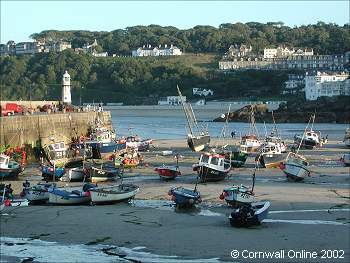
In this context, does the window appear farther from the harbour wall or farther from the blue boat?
the harbour wall

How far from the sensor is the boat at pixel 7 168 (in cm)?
3450

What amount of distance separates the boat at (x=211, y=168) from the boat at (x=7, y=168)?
879 cm

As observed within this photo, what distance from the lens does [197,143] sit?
2002 inches

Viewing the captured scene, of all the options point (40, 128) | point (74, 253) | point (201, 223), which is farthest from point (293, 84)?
point (74, 253)

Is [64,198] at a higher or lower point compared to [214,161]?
lower

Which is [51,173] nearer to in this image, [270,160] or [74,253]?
[270,160]

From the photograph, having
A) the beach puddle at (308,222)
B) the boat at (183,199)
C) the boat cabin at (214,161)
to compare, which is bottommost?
the beach puddle at (308,222)

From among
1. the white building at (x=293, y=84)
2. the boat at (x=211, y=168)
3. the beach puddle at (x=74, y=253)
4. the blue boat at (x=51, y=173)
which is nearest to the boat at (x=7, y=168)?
the blue boat at (x=51, y=173)

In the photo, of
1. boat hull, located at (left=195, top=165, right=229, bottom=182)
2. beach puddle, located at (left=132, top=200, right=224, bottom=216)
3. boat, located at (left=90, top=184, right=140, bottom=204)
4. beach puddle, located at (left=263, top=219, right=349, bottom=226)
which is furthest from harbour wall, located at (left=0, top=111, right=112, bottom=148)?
beach puddle, located at (left=263, top=219, right=349, bottom=226)

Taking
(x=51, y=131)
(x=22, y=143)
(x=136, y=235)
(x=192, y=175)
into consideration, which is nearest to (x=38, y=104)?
(x=51, y=131)

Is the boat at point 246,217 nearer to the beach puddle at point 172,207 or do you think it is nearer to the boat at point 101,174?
the beach puddle at point 172,207

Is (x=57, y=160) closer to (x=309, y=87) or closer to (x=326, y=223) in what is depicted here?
(x=326, y=223)

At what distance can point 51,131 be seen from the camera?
167 feet

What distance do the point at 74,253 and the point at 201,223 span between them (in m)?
5.25
